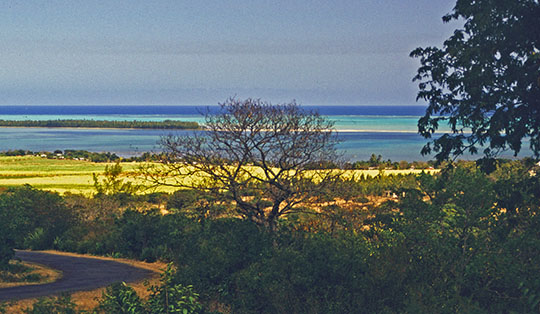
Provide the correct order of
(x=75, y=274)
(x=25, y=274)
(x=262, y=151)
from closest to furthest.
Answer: (x=25, y=274)
(x=75, y=274)
(x=262, y=151)

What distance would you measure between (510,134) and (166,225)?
52.9ft

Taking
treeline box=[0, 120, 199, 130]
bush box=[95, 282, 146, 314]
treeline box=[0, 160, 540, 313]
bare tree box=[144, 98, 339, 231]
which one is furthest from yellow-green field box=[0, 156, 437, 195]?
treeline box=[0, 120, 199, 130]

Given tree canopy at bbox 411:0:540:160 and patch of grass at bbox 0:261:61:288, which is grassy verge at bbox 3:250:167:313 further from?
tree canopy at bbox 411:0:540:160

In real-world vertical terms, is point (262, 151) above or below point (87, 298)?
above

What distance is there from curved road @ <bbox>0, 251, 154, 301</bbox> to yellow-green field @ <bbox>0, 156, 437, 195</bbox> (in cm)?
2090

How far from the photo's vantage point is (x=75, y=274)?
19.3 m

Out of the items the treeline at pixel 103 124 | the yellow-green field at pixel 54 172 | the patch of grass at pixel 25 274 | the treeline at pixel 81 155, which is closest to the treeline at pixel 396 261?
the patch of grass at pixel 25 274

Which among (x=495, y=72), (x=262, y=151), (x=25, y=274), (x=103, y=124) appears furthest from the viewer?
(x=103, y=124)

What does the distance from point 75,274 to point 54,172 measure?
1742 inches

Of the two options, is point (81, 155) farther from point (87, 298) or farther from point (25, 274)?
point (87, 298)

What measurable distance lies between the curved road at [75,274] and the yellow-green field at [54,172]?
20.9m

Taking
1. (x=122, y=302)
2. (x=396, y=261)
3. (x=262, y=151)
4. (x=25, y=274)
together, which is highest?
(x=262, y=151)

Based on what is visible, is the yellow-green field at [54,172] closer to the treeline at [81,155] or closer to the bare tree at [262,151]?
the treeline at [81,155]

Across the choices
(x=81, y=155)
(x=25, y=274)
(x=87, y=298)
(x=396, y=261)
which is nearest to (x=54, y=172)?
(x=81, y=155)
